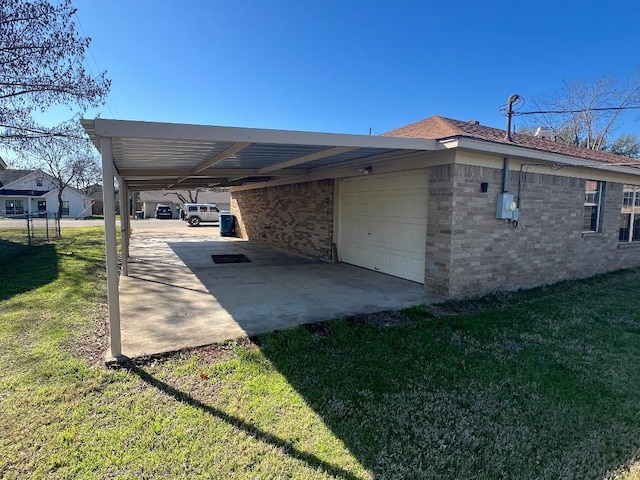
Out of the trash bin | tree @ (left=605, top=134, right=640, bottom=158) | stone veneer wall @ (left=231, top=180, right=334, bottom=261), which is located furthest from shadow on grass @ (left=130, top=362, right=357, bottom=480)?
tree @ (left=605, top=134, right=640, bottom=158)

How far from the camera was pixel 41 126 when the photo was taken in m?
10.9

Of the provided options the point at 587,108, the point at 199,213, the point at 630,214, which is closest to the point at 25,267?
the point at 630,214

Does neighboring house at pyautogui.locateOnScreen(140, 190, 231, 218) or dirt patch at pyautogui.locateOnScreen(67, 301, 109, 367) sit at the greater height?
neighboring house at pyautogui.locateOnScreen(140, 190, 231, 218)

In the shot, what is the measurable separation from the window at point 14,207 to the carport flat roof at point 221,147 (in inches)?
1824

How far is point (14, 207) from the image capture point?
4281 cm

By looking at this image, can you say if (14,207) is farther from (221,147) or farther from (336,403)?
(336,403)

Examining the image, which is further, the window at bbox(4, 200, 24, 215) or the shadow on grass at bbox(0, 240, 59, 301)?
the window at bbox(4, 200, 24, 215)

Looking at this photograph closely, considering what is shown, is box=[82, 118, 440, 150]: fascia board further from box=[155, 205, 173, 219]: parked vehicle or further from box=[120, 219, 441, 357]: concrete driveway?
box=[155, 205, 173, 219]: parked vehicle

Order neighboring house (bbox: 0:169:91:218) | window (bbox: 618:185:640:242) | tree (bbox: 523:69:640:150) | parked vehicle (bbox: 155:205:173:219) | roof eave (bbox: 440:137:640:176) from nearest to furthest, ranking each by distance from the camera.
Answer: roof eave (bbox: 440:137:640:176)
window (bbox: 618:185:640:242)
tree (bbox: 523:69:640:150)
parked vehicle (bbox: 155:205:173:219)
neighboring house (bbox: 0:169:91:218)

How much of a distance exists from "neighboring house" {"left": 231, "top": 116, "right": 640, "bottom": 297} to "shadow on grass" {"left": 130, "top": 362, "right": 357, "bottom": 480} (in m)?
4.46

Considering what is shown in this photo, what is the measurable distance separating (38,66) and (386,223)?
33.7 ft

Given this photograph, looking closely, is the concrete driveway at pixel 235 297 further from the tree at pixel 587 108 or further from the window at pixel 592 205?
the tree at pixel 587 108

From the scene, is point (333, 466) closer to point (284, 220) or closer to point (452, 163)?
point (452, 163)

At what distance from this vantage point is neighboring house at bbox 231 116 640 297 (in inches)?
246
